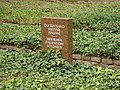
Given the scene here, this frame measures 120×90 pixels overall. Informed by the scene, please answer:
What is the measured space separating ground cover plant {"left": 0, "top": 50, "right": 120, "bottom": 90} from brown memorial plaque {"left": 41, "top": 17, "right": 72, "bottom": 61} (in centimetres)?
17

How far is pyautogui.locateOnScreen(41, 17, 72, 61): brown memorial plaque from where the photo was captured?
6840 millimetres

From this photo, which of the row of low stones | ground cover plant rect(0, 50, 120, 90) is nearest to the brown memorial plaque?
ground cover plant rect(0, 50, 120, 90)

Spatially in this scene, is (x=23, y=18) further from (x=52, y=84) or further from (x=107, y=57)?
(x=52, y=84)

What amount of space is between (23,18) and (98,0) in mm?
9536

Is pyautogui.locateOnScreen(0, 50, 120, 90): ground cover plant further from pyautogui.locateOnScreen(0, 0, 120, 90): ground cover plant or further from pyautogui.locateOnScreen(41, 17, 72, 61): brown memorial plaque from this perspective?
pyautogui.locateOnScreen(41, 17, 72, 61): brown memorial plaque

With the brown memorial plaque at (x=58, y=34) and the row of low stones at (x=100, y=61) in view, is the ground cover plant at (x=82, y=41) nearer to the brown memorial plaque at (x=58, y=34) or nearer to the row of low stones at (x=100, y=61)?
the row of low stones at (x=100, y=61)

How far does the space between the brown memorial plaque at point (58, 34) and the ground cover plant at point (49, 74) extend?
166 millimetres

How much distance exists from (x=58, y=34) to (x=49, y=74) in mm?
1048

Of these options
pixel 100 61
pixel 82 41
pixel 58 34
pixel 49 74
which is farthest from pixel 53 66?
pixel 82 41

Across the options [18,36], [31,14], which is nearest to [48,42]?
[18,36]

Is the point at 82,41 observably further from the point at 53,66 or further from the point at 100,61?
the point at 53,66

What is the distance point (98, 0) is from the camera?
22906mm

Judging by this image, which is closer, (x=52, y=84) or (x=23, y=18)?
(x=52, y=84)

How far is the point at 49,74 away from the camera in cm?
640
